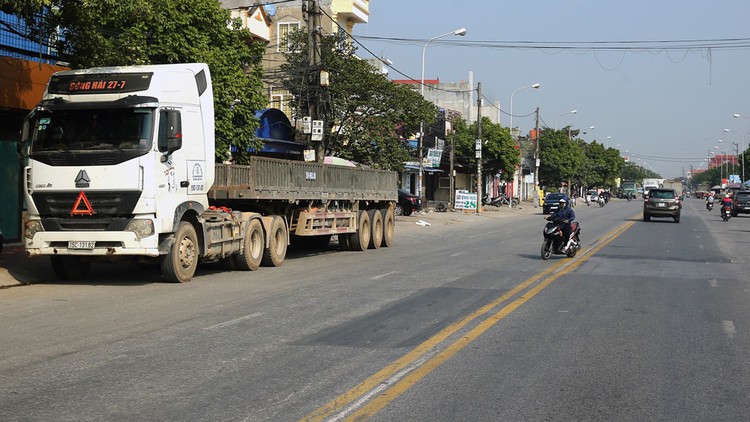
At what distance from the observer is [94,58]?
16484mm

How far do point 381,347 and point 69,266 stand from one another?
28.6ft

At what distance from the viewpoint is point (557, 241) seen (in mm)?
18812

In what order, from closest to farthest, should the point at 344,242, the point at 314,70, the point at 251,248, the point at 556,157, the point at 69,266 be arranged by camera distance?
the point at 69,266
the point at 251,248
the point at 344,242
the point at 314,70
the point at 556,157

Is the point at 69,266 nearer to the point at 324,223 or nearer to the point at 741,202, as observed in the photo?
the point at 324,223

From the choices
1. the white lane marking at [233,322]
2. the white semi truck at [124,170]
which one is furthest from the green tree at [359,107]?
the white lane marking at [233,322]

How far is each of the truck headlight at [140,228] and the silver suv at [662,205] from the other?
107 ft

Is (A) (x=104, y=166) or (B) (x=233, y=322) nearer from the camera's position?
(B) (x=233, y=322)

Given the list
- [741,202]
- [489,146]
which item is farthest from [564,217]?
[489,146]

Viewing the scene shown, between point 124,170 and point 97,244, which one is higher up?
point 124,170

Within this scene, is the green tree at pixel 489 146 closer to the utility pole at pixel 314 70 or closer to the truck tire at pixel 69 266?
the utility pole at pixel 314 70

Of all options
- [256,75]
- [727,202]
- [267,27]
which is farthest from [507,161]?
[256,75]

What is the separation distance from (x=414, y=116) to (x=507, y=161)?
102 feet

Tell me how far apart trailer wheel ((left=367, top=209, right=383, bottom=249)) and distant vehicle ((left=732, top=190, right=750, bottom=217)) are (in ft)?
111

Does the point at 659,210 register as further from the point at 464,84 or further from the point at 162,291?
the point at 464,84
